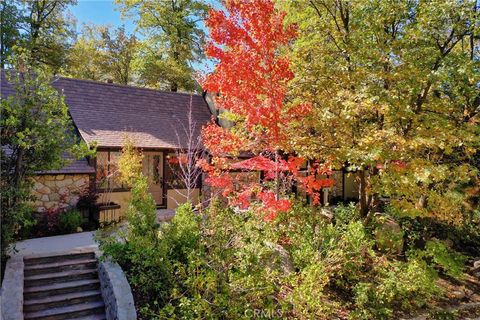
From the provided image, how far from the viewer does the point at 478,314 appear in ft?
24.6

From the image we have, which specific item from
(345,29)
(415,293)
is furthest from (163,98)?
(415,293)

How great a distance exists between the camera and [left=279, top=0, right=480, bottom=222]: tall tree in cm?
691

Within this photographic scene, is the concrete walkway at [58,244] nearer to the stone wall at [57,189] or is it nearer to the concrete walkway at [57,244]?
the concrete walkway at [57,244]

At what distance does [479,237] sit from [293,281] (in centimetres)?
795

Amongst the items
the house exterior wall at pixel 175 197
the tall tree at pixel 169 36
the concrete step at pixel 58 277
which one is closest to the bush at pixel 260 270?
the concrete step at pixel 58 277

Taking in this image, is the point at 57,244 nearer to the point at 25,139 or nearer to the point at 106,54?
the point at 25,139

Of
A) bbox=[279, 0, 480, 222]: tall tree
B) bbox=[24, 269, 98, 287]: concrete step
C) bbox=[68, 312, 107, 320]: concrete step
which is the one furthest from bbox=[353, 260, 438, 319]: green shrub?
bbox=[24, 269, 98, 287]: concrete step

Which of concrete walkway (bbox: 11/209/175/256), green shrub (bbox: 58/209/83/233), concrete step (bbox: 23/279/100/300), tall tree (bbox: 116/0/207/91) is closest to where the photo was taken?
concrete step (bbox: 23/279/100/300)

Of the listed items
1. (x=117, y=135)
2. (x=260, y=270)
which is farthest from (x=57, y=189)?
(x=260, y=270)

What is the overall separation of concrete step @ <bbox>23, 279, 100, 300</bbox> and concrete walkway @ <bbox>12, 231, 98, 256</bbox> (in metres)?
0.91

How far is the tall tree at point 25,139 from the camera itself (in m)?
5.87

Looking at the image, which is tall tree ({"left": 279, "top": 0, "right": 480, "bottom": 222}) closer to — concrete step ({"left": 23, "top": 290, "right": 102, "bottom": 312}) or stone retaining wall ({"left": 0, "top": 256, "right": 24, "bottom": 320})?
concrete step ({"left": 23, "top": 290, "right": 102, "bottom": 312})

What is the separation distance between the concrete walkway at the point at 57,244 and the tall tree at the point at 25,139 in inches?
56.7

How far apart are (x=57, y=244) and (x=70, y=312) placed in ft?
9.33
